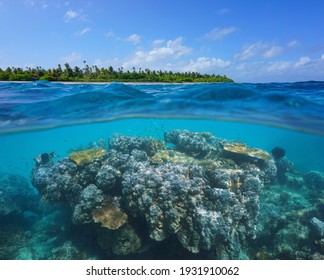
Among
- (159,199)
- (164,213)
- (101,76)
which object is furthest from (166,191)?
(101,76)

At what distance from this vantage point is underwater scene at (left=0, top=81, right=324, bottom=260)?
747 centimetres

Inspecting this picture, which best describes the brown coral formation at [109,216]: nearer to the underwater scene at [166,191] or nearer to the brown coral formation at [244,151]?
the underwater scene at [166,191]

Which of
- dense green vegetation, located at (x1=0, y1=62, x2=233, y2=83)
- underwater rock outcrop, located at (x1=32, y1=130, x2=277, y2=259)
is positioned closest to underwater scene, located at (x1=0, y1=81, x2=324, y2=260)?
underwater rock outcrop, located at (x1=32, y1=130, x2=277, y2=259)

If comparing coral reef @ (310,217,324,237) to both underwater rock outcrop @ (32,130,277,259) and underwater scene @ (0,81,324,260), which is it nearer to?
underwater scene @ (0,81,324,260)

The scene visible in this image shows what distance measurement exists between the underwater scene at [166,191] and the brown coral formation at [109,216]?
0.10ft

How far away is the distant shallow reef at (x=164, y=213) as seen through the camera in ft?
23.6

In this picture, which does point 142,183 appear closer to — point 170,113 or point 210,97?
point 210,97

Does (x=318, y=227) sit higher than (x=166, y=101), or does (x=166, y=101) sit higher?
(x=166, y=101)

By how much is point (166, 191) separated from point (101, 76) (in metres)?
17.5

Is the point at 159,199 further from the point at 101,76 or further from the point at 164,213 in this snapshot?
the point at 101,76

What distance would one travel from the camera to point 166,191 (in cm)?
728

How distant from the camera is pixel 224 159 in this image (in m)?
10.9

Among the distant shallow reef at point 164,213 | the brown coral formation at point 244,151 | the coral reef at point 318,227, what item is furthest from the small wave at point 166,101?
the coral reef at point 318,227

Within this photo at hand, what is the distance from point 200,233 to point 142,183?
7.13 feet
